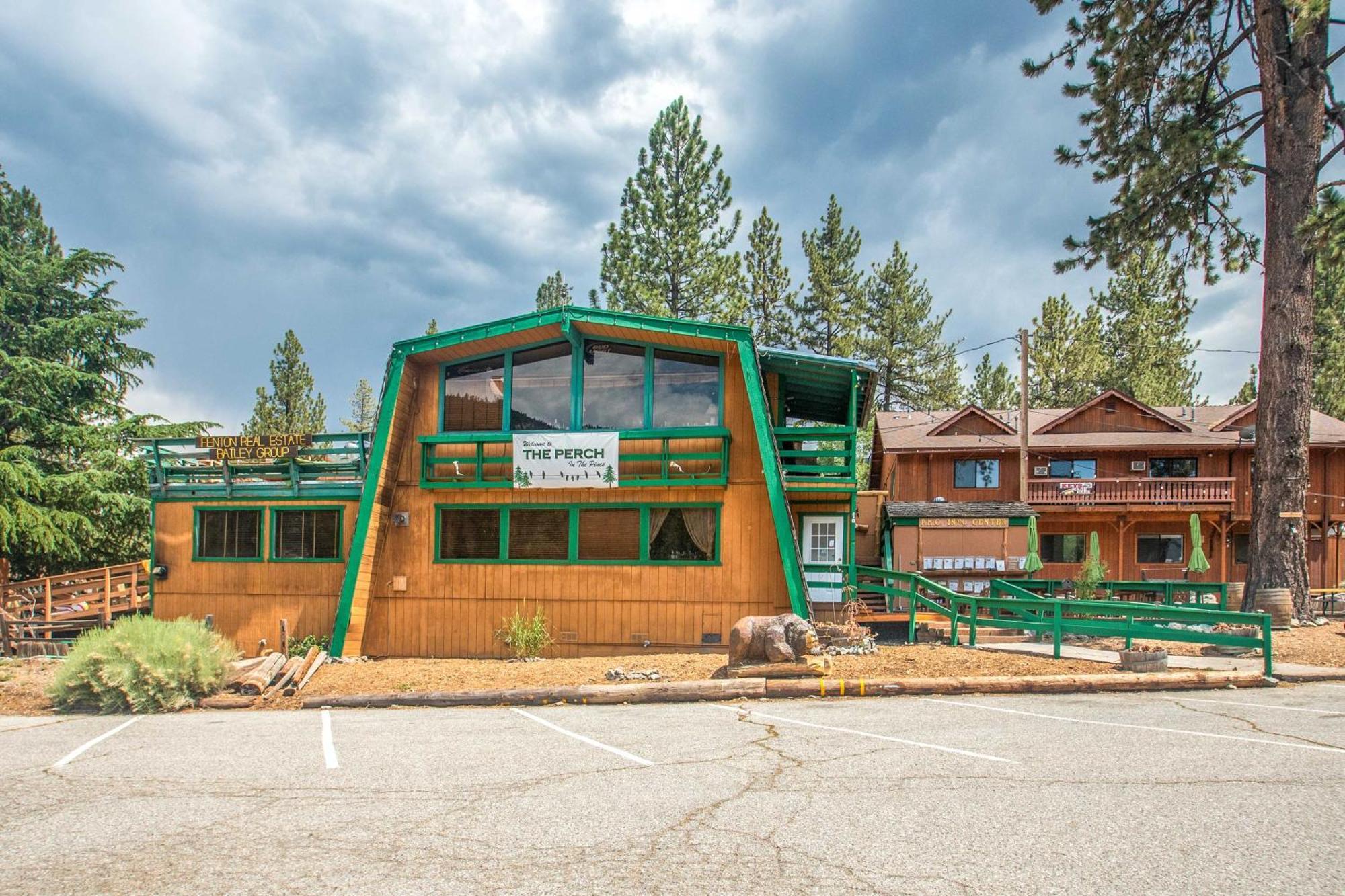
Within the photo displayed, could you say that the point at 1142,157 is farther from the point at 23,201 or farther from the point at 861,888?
the point at 23,201

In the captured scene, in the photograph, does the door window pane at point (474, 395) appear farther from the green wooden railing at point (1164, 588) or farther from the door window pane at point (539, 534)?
the green wooden railing at point (1164, 588)

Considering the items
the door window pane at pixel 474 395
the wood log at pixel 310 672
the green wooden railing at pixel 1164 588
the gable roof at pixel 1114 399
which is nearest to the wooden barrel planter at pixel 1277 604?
the green wooden railing at pixel 1164 588

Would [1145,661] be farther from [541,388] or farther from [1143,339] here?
[1143,339]

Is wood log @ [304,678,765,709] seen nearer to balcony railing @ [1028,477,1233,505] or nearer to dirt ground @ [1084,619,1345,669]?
dirt ground @ [1084,619,1345,669]

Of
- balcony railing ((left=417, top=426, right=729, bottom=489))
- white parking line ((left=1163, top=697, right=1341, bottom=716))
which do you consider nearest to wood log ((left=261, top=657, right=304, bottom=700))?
balcony railing ((left=417, top=426, right=729, bottom=489))

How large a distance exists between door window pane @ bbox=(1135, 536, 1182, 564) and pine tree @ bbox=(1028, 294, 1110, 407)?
443 inches

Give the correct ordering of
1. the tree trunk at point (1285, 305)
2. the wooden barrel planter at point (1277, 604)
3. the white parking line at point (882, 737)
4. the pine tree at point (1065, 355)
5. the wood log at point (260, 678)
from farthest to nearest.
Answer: the pine tree at point (1065, 355) < the tree trunk at point (1285, 305) < the wooden barrel planter at point (1277, 604) < the wood log at point (260, 678) < the white parking line at point (882, 737)

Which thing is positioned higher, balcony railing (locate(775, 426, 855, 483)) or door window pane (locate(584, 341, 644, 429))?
door window pane (locate(584, 341, 644, 429))

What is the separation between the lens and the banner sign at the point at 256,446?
1680cm

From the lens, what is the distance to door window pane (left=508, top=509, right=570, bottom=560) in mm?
15883

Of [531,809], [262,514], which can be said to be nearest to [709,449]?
[262,514]

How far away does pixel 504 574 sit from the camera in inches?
627

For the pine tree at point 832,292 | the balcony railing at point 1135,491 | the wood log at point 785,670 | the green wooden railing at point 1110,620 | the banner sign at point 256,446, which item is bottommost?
the wood log at point 785,670

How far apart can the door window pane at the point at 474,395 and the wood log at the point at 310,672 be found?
4578 mm
